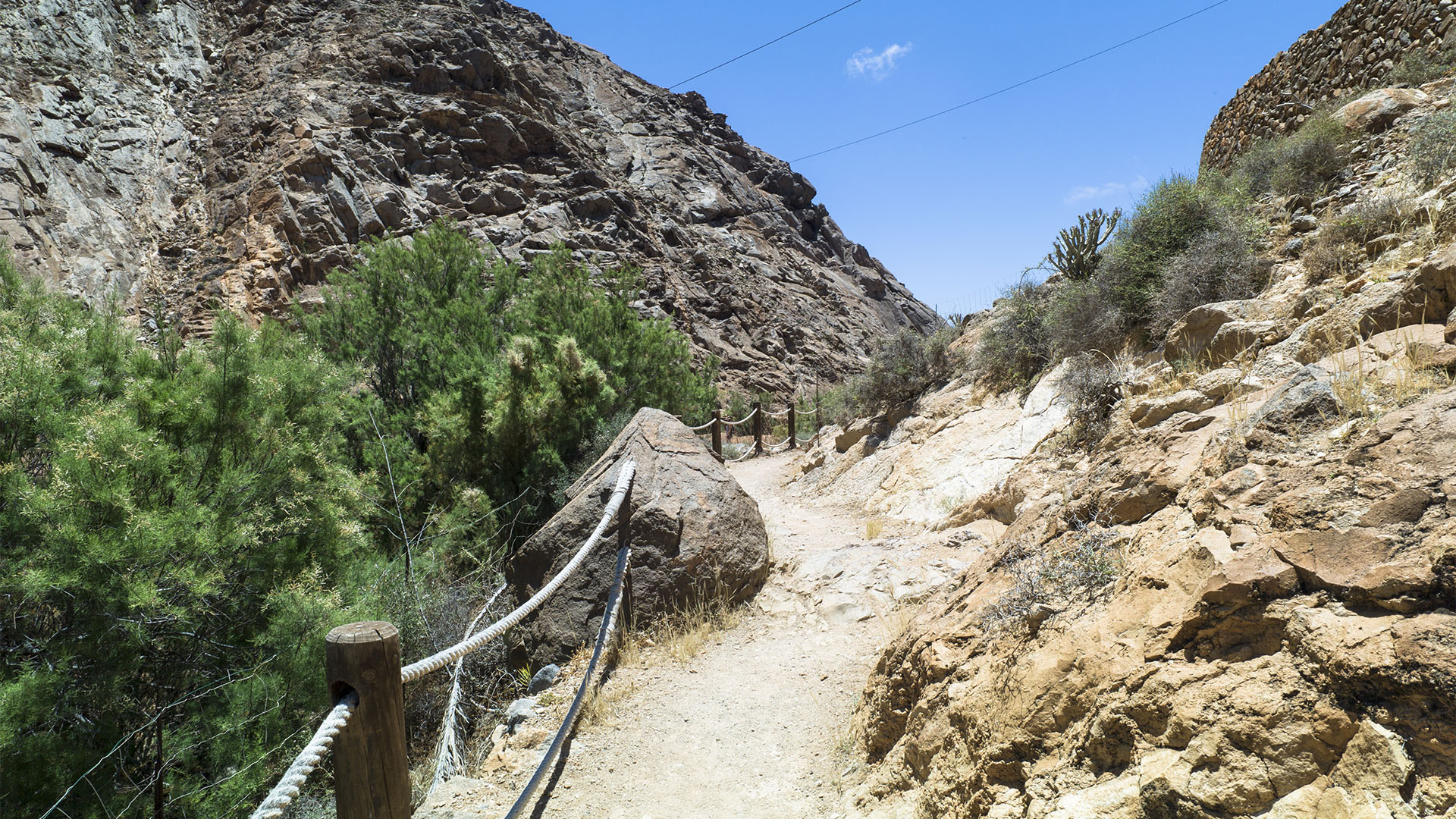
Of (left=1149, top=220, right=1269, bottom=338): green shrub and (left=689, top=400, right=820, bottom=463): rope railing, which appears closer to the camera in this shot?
(left=1149, top=220, right=1269, bottom=338): green shrub

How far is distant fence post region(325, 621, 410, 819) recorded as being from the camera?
2.08 metres

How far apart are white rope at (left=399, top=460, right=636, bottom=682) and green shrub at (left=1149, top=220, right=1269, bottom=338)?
490 centimetres

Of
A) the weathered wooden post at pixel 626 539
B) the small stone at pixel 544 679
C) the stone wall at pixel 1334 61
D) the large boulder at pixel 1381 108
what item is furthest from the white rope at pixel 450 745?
the stone wall at pixel 1334 61

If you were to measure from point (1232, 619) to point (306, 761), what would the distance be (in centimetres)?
267

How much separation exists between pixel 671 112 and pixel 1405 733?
1769 inches

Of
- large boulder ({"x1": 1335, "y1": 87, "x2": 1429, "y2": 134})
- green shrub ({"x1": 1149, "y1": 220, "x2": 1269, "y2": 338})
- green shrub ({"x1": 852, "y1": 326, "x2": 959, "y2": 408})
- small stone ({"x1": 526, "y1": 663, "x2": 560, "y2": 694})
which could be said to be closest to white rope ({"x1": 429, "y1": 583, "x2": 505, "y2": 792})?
small stone ({"x1": 526, "y1": 663, "x2": 560, "y2": 694})

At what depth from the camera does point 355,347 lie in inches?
391

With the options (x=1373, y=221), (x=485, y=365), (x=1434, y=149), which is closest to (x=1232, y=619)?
(x=1373, y=221)

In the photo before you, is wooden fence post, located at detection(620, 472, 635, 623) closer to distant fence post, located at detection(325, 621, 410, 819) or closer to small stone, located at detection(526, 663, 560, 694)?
small stone, located at detection(526, 663, 560, 694)

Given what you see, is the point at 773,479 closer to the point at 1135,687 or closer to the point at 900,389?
the point at 900,389

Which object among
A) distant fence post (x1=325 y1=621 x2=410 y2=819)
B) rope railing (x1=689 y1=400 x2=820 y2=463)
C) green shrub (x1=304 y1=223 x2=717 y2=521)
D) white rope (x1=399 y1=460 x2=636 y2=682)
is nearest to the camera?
distant fence post (x1=325 y1=621 x2=410 y2=819)

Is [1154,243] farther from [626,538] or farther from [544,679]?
[544,679]

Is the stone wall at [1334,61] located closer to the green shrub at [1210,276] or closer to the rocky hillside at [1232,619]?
the green shrub at [1210,276]

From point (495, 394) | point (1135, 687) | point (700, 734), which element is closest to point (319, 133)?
point (495, 394)
